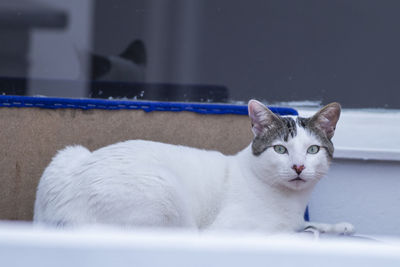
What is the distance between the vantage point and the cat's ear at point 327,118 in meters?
1.84

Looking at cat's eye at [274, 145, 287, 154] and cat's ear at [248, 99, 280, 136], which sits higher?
cat's ear at [248, 99, 280, 136]

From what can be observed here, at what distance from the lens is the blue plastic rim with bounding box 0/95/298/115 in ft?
6.84

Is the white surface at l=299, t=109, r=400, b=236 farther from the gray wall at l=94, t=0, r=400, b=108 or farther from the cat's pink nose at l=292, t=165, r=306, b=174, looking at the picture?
the cat's pink nose at l=292, t=165, r=306, b=174

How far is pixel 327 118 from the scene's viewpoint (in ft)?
6.13

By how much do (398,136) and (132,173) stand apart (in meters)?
1.24

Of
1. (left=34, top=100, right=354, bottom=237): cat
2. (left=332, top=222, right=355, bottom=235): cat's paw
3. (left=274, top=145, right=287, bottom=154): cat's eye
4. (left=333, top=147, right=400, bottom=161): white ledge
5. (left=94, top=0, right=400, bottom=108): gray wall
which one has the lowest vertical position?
(left=332, top=222, right=355, bottom=235): cat's paw

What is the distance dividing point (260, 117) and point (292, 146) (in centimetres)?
17

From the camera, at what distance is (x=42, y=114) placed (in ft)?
6.88

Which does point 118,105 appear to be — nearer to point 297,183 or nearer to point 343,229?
point 297,183

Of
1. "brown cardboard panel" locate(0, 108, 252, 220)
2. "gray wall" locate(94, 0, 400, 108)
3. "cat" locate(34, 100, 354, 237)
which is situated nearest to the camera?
"cat" locate(34, 100, 354, 237)

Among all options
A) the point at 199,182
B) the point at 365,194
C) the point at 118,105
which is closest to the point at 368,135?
the point at 365,194

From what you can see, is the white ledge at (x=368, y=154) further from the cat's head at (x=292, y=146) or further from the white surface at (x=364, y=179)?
the cat's head at (x=292, y=146)

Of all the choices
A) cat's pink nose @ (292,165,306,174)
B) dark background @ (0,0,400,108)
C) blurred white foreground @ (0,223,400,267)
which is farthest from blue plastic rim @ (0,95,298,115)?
blurred white foreground @ (0,223,400,267)

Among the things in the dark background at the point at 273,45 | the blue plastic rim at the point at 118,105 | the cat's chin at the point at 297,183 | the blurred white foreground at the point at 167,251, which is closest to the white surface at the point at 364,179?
the dark background at the point at 273,45
